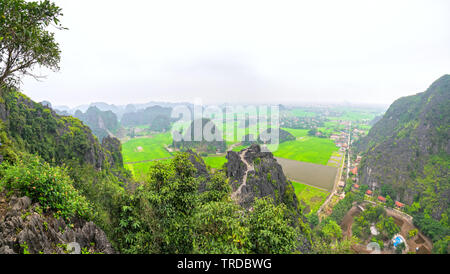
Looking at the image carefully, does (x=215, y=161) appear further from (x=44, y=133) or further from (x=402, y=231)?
(x=402, y=231)

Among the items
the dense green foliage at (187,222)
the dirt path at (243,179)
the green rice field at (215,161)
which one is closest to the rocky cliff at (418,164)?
the dirt path at (243,179)

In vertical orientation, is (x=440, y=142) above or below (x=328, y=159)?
above

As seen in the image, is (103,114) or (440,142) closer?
(440,142)

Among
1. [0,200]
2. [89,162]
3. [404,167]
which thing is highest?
[0,200]

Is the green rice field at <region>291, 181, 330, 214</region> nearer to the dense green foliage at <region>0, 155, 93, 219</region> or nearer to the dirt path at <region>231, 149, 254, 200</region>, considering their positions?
the dirt path at <region>231, 149, 254, 200</region>
